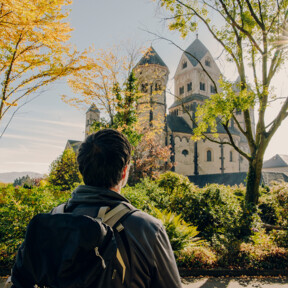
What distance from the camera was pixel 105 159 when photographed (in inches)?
59.4

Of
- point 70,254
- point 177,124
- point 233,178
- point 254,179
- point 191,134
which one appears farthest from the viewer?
point 177,124

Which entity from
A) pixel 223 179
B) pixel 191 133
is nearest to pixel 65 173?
pixel 223 179

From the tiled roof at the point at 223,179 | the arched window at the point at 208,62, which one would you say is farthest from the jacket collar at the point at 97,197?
the arched window at the point at 208,62

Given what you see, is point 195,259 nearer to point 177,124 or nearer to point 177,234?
point 177,234

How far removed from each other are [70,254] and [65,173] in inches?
845

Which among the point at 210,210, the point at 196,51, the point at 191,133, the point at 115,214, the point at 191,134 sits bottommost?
the point at 210,210

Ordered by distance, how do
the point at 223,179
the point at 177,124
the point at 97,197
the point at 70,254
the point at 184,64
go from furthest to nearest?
1. the point at 184,64
2. the point at 177,124
3. the point at 223,179
4. the point at 97,197
5. the point at 70,254

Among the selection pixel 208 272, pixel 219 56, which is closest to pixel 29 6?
pixel 208 272

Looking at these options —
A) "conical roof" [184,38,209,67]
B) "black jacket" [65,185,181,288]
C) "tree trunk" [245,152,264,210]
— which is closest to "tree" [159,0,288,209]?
"tree trunk" [245,152,264,210]

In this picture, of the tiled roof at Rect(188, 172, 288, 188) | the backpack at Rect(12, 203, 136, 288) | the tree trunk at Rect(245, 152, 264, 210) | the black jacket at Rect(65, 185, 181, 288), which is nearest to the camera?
the backpack at Rect(12, 203, 136, 288)

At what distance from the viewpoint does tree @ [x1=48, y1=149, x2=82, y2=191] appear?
20.9 m

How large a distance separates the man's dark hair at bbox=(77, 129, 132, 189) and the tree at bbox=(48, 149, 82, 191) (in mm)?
20023

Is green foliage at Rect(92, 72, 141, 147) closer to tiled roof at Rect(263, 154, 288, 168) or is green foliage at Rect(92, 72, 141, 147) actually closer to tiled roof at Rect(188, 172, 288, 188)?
tiled roof at Rect(188, 172, 288, 188)

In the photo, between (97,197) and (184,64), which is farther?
(184,64)
